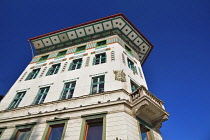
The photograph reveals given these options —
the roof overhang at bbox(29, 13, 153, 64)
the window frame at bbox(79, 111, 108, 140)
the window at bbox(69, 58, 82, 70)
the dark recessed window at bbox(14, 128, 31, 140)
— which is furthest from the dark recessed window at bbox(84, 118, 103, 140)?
the roof overhang at bbox(29, 13, 153, 64)

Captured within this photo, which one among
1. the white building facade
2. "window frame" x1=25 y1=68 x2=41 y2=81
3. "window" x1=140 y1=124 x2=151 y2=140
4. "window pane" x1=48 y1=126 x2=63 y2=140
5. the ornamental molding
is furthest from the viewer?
"window frame" x1=25 y1=68 x2=41 y2=81

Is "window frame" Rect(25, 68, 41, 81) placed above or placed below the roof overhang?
below

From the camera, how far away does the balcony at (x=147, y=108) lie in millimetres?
10906

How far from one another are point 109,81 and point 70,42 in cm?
1146

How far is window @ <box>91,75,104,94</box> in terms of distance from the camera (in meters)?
13.3

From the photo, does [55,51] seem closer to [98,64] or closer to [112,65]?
[98,64]

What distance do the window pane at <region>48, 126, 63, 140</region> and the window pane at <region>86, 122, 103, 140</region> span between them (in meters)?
2.28

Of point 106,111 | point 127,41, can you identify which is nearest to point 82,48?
point 127,41

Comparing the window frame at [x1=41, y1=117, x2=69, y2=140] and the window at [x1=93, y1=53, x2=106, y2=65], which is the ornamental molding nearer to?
the window at [x1=93, y1=53, x2=106, y2=65]

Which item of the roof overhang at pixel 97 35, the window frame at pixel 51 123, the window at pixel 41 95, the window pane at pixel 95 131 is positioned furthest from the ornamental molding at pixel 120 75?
the roof overhang at pixel 97 35

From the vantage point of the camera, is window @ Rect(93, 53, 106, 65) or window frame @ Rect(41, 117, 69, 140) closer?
window frame @ Rect(41, 117, 69, 140)

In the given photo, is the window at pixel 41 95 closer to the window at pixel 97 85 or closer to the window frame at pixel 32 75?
the window frame at pixel 32 75

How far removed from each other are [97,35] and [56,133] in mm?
14168

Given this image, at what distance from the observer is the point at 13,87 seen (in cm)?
1770
